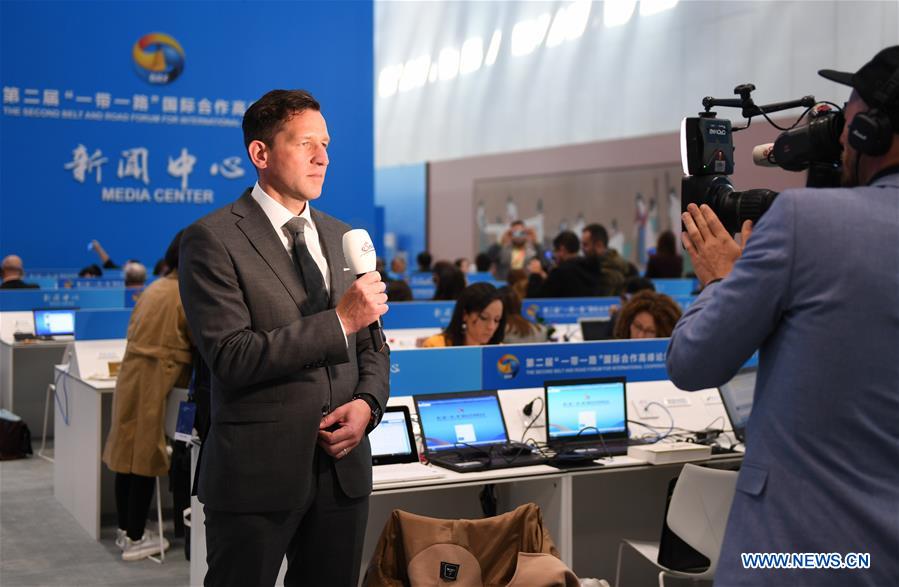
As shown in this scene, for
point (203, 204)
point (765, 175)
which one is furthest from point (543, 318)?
point (203, 204)

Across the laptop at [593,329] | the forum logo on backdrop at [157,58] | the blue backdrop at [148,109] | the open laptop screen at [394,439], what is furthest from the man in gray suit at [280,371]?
the forum logo on backdrop at [157,58]

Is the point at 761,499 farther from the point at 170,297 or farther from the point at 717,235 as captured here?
the point at 170,297

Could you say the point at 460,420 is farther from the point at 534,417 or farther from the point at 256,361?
the point at 256,361

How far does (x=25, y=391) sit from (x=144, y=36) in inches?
298

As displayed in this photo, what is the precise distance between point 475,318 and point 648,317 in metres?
0.94

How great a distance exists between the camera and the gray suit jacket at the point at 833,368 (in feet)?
4.73

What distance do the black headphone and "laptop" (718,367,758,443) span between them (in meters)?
2.77

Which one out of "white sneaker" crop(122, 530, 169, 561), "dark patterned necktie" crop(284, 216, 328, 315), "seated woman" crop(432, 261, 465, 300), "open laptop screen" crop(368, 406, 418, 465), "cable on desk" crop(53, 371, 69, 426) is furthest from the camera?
"seated woman" crop(432, 261, 465, 300)

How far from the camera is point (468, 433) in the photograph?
12.8 feet

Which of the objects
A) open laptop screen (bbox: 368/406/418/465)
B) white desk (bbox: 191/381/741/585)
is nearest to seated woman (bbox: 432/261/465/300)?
white desk (bbox: 191/381/741/585)

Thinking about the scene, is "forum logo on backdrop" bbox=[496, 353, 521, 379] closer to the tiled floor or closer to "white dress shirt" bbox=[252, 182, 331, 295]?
the tiled floor

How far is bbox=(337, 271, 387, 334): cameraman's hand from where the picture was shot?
6.77ft

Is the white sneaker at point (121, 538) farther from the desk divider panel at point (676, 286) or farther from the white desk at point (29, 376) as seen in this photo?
the desk divider panel at point (676, 286)

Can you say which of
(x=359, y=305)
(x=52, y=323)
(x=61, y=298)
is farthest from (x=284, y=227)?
(x=61, y=298)
